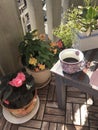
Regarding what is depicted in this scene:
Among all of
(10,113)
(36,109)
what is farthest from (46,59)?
(10,113)

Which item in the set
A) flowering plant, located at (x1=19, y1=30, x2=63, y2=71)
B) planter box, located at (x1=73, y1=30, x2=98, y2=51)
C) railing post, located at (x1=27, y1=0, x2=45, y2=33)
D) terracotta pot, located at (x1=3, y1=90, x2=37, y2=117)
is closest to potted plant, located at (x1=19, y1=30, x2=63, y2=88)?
flowering plant, located at (x1=19, y1=30, x2=63, y2=71)

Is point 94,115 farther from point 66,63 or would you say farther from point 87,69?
point 66,63

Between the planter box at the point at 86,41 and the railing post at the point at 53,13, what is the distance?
517mm

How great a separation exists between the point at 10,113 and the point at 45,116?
11.3 inches

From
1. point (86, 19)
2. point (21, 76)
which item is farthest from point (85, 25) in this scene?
point (21, 76)

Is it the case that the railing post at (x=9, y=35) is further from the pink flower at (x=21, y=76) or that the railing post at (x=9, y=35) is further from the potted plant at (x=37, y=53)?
the pink flower at (x=21, y=76)

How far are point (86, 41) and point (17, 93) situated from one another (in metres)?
0.62

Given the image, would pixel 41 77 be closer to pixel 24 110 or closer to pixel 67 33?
pixel 24 110

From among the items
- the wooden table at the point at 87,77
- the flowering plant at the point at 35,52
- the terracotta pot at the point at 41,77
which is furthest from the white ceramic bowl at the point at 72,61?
the terracotta pot at the point at 41,77

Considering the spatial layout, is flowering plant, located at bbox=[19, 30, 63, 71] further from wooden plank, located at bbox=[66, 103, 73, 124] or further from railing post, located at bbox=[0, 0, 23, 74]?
wooden plank, located at bbox=[66, 103, 73, 124]

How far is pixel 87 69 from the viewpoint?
108cm

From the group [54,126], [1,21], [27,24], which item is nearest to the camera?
[1,21]

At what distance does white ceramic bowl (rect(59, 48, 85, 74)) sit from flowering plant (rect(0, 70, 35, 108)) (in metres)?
0.39

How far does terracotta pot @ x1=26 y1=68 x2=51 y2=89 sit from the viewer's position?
1.53 m
